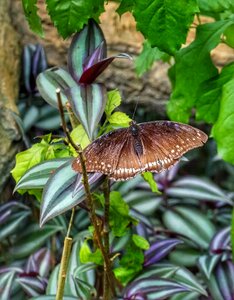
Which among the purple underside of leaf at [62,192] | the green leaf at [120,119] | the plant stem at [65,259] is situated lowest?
the plant stem at [65,259]

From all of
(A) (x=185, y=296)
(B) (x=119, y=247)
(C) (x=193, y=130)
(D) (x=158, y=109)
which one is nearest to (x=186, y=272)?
(A) (x=185, y=296)

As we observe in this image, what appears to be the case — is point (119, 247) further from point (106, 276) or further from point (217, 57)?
point (217, 57)

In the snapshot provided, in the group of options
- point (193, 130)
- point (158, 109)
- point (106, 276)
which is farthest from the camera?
point (158, 109)

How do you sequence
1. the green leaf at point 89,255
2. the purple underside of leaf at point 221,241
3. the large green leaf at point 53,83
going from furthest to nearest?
the purple underside of leaf at point 221,241 → the green leaf at point 89,255 → the large green leaf at point 53,83

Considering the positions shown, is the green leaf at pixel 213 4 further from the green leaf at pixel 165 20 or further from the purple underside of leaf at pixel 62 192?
the purple underside of leaf at pixel 62 192

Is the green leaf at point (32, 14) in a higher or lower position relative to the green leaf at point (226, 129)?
higher

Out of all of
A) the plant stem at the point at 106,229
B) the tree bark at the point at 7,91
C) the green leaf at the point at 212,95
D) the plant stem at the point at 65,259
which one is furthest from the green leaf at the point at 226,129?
the tree bark at the point at 7,91

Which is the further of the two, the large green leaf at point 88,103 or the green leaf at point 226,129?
the green leaf at point 226,129

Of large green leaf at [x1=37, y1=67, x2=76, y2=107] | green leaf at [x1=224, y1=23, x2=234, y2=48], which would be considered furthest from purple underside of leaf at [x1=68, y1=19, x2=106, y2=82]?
green leaf at [x1=224, y1=23, x2=234, y2=48]
